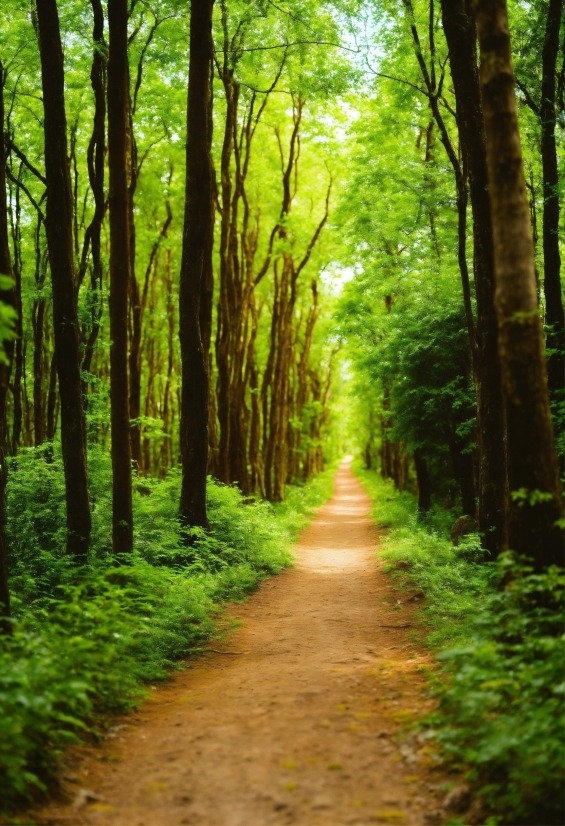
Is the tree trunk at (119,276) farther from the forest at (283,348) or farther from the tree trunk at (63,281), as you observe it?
the tree trunk at (63,281)

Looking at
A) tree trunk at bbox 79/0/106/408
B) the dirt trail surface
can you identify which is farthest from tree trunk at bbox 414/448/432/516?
the dirt trail surface

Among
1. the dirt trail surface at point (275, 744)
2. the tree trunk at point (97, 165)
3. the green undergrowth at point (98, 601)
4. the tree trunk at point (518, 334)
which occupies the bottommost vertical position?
the dirt trail surface at point (275, 744)

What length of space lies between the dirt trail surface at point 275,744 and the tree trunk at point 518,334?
73.9 inches

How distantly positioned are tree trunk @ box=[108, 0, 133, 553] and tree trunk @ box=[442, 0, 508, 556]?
498 centimetres

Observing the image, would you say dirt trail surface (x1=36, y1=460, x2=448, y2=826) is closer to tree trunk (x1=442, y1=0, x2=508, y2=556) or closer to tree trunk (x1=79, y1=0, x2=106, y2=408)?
tree trunk (x1=442, y1=0, x2=508, y2=556)

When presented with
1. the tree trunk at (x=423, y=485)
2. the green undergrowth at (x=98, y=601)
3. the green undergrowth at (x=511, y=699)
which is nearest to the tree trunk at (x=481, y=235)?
the green undergrowth at (x=511, y=699)

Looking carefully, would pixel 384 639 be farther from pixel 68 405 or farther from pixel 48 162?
pixel 48 162

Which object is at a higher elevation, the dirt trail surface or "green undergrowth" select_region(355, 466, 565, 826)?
"green undergrowth" select_region(355, 466, 565, 826)

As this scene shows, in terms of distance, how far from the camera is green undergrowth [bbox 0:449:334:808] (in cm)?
444

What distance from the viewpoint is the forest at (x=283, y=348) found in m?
4.98

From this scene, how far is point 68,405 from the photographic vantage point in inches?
401

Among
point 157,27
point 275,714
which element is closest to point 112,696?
point 275,714

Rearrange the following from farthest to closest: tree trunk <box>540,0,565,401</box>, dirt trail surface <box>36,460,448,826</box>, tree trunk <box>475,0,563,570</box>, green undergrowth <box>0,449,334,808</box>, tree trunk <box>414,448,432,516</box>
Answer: tree trunk <box>414,448,432,516</box> → tree trunk <box>540,0,565,401</box> → tree trunk <box>475,0,563,570</box> → green undergrowth <box>0,449,334,808</box> → dirt trail surface <box>36,460,448,826</box>

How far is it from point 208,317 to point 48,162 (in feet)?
17.3
